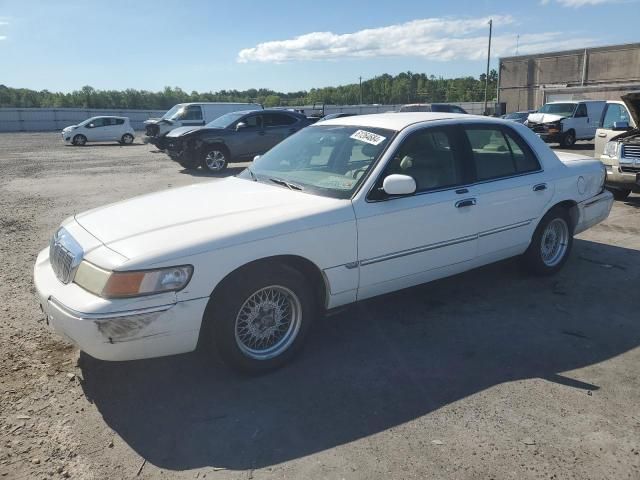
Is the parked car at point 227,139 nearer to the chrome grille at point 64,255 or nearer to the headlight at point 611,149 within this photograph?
the headlight at point 611,149

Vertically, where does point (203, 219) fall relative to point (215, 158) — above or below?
above

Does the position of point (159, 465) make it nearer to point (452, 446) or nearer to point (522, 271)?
point (452, 446)

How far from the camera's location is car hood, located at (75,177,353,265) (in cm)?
316

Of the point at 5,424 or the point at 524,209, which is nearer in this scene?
the point at 5,424

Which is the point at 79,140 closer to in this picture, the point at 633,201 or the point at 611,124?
the point at 611,124

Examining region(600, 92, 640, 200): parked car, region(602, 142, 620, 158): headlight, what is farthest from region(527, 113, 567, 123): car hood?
region(602, 142, 620, 158): headlight

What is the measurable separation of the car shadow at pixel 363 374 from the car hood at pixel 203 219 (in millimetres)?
955

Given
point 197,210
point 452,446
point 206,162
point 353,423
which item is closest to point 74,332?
point 197,210

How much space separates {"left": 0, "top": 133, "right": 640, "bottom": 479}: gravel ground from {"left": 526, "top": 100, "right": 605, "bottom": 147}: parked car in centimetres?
1653

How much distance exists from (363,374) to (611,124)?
9.72 metres

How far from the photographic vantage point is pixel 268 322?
3.57m

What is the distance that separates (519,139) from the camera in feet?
16.5

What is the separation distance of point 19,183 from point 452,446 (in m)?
13.7

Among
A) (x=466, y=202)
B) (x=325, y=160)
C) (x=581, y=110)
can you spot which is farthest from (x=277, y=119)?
(x=581, y=110)
